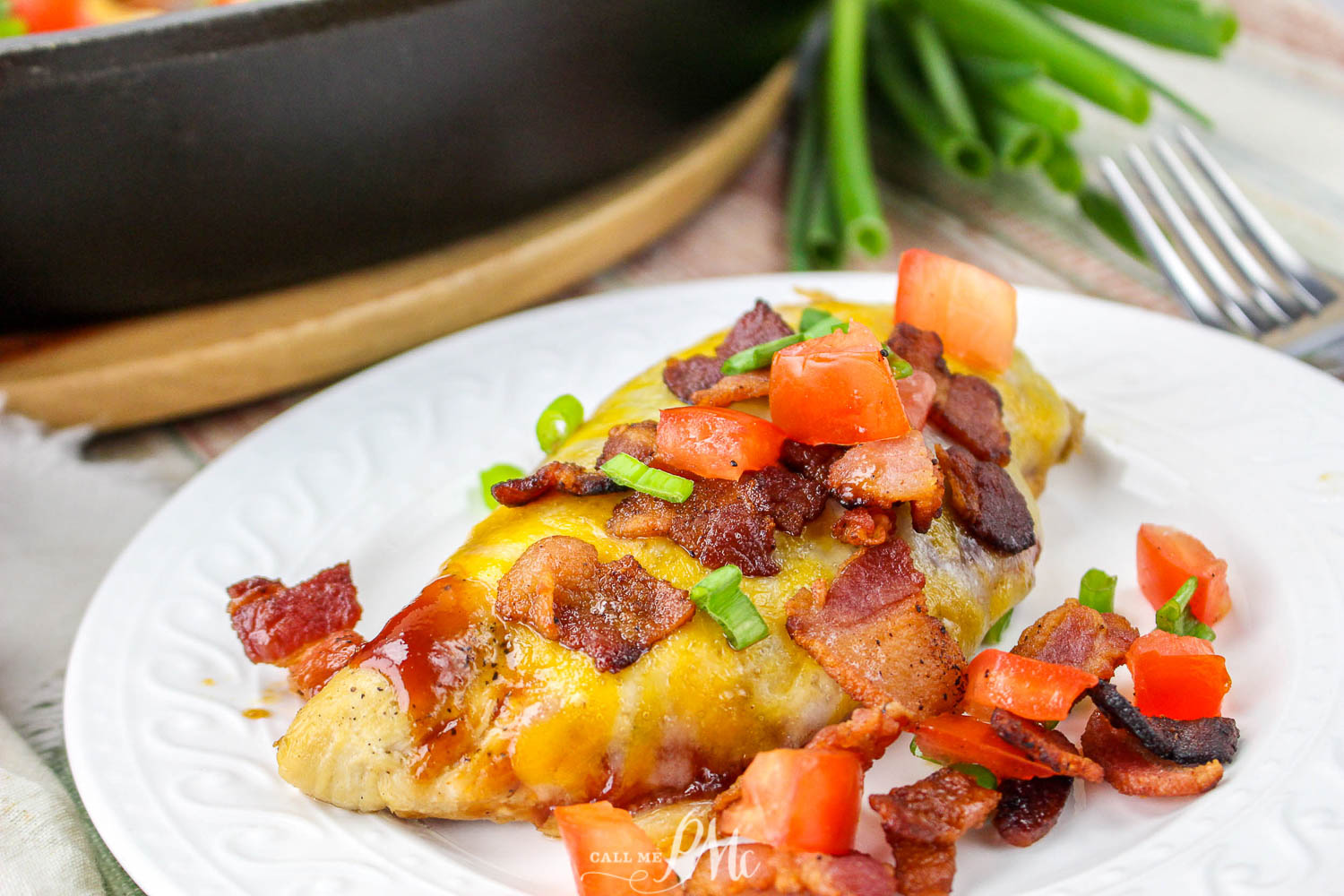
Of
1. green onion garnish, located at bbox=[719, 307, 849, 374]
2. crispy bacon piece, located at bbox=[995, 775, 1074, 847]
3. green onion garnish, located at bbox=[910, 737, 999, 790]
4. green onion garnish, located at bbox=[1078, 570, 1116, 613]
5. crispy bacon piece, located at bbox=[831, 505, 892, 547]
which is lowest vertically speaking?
crispy bacon piece, located at bbox=[995, 775, 1074, 847]

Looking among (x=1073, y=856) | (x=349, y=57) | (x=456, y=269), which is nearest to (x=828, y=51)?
(x=456, y=269)

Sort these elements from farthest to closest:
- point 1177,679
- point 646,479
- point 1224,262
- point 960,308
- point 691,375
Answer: point 1224,262 → point 960,308 → point 691,375 → point 646,479 → point 1177,679

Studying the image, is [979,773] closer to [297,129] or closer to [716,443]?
[716,443]

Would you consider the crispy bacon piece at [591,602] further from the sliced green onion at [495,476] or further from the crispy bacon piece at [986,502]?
the sliced green onion at [495,476]

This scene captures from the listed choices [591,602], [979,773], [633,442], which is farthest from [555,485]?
[979,773]

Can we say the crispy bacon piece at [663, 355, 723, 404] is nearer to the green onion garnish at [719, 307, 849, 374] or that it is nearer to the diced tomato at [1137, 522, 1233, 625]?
the green onion garnish at [719, 307, 849, 374]

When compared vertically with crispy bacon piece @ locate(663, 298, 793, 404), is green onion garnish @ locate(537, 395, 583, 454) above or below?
below

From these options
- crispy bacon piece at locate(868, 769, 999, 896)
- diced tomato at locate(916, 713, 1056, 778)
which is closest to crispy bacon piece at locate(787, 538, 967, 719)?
diced tomato at locate(916, 713, 1056, 778)
